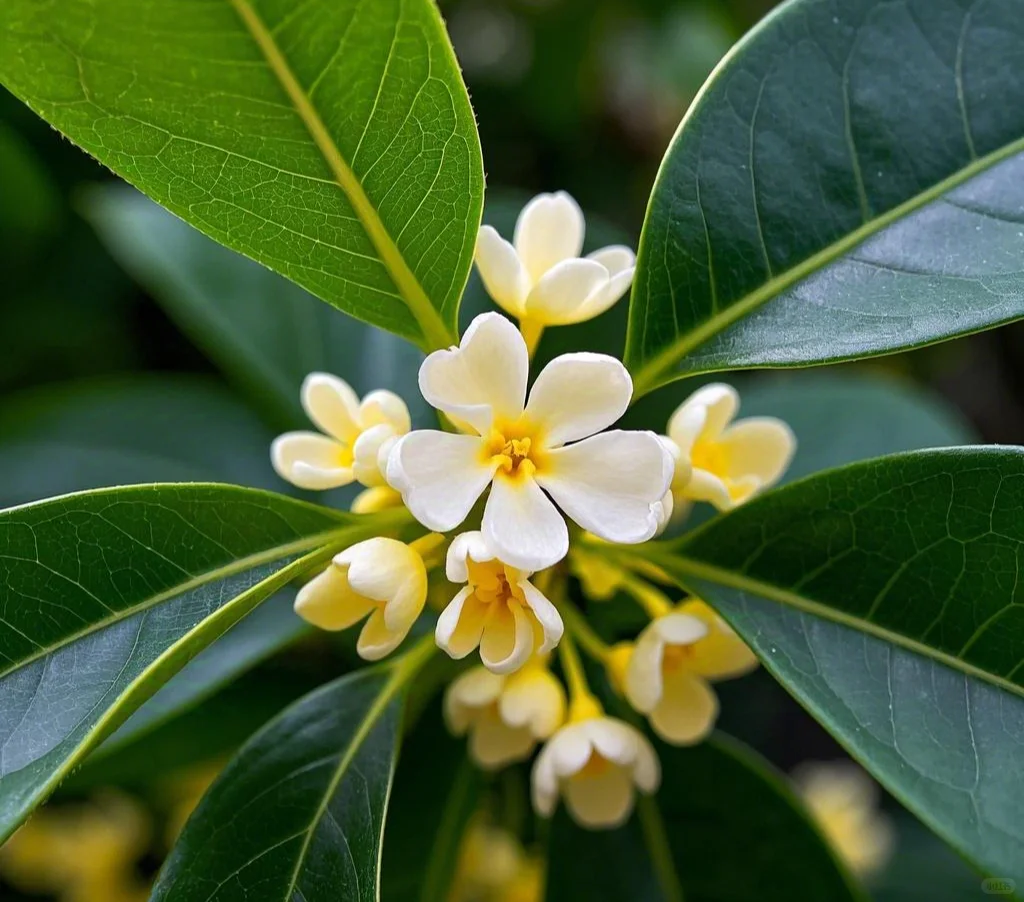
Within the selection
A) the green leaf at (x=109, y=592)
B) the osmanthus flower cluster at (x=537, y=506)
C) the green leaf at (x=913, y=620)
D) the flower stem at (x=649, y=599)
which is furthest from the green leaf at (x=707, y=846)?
the green leaf at (x=109, y=592)

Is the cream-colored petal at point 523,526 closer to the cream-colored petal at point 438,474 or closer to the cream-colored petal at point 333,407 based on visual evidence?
the cream-colored petal at point 438,474

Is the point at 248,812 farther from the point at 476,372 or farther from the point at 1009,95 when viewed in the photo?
the point at 1009,95

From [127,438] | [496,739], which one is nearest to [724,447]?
[496,739]

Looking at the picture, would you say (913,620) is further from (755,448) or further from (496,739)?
(496,739)

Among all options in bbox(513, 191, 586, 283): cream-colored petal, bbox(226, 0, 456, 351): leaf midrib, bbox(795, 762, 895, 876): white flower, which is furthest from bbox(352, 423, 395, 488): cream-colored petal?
bbox(795, 762, 895, 876): white flower

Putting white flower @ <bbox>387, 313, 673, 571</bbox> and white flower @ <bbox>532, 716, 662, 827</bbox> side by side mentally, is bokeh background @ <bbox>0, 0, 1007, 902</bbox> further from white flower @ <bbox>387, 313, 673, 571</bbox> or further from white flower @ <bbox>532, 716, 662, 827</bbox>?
white flower @ <bbox>387, 313, 673, 571</bbox>
